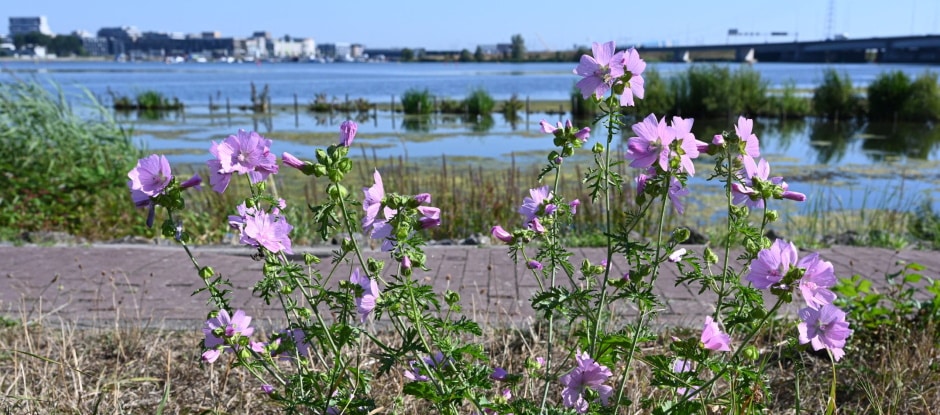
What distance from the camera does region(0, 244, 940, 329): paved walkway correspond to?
12.5ft

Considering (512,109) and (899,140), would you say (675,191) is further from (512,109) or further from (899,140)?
(512,109)

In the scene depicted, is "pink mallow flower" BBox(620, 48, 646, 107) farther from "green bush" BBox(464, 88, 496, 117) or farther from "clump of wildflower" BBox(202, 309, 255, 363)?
"green bush" BBox(464, 88, 496, 117)

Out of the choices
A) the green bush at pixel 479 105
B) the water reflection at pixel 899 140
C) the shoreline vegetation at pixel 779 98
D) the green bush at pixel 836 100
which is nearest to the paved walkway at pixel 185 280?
the water reflection at pixel 899 140

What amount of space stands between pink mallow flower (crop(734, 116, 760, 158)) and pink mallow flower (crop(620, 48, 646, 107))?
0.20 m

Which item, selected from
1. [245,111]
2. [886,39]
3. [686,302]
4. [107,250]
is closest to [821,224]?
[686,302]

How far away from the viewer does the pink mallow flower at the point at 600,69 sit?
1626 millimetres

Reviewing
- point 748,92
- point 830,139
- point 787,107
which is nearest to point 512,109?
point 748,92

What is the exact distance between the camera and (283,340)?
1.87m

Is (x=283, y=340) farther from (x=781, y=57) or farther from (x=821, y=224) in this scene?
(x=781, y=57)

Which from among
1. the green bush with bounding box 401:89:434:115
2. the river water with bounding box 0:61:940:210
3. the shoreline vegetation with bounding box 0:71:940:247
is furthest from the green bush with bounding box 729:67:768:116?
the shoreline vegetation with bounding box 0:71:940:247

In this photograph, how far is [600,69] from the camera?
1638mm

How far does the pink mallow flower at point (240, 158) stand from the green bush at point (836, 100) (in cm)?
2477

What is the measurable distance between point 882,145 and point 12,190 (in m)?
16.3

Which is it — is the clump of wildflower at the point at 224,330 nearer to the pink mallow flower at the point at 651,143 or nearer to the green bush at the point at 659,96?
the pink mallow flower at the point at 651,143
